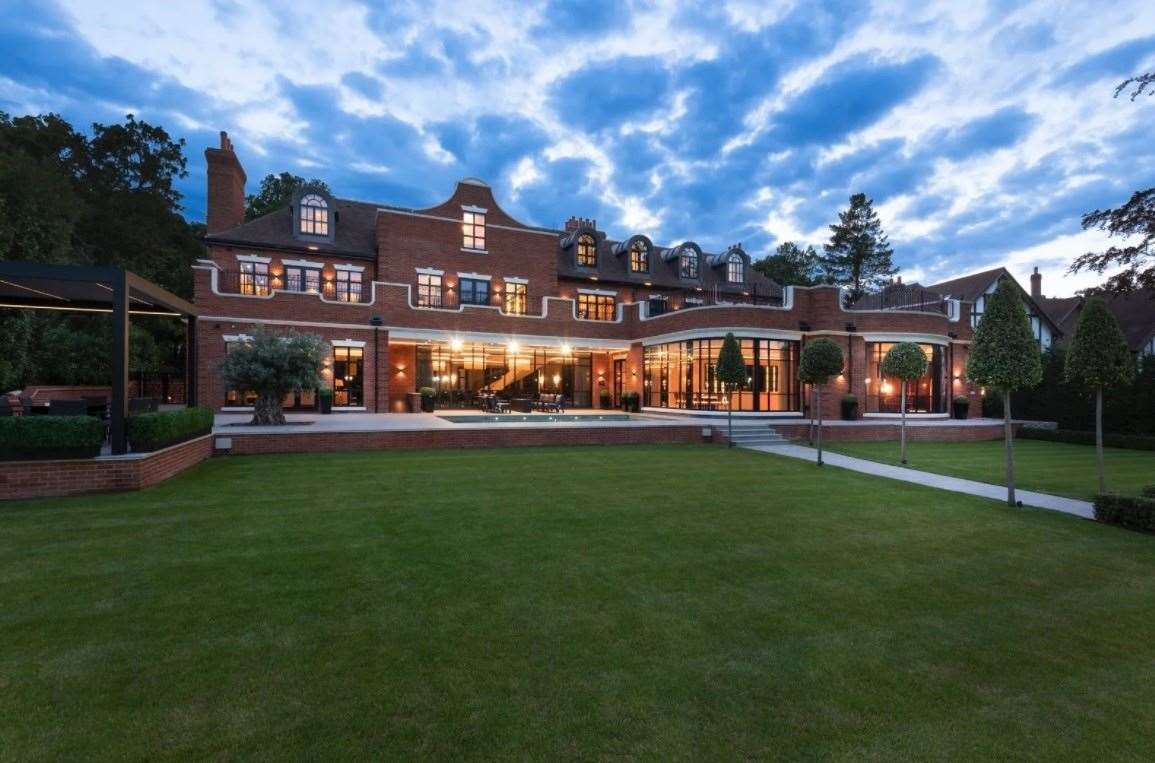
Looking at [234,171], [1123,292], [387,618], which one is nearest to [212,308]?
[234,171]

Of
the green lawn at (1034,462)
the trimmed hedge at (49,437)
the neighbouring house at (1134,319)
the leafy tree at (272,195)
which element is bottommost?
the green lawn at (1034,462)

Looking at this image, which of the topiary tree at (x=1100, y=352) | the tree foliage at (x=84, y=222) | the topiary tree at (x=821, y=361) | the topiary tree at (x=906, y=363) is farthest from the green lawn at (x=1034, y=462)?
the tree foliage at (x=84, y=222)

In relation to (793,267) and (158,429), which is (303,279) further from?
(793,267)

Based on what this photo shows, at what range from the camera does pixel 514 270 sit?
26.9 m

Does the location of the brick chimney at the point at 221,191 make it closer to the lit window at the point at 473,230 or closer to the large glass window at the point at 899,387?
the lit window at the point at 473,230

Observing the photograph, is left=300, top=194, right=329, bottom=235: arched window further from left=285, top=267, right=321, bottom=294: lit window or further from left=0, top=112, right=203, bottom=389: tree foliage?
left=0, top=112, right=203, bottom=389: tree foliage

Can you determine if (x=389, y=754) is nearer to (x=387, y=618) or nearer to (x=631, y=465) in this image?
(x=387, y=618)

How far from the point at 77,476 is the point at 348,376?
14095mm

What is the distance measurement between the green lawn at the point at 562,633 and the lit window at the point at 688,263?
24.5m

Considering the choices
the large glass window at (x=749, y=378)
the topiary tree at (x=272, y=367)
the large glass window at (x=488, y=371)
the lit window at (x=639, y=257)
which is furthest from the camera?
the lit window at (x=639, y=257)

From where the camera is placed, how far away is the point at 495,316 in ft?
82.0

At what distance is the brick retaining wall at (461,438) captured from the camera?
13.4 meters

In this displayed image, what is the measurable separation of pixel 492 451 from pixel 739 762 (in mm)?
12126

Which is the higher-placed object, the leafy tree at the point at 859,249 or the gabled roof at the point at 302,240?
the leafy tree at the point at 859,249
